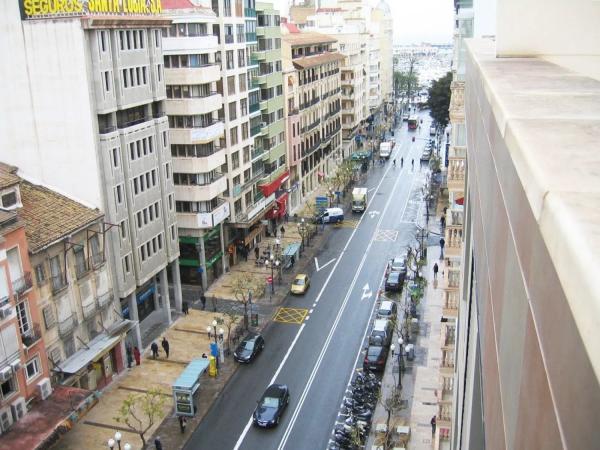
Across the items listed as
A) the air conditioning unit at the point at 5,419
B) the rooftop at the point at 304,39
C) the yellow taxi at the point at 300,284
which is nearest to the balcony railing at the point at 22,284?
the air conditioning unit at the point at 5,419

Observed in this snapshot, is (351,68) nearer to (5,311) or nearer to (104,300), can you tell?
(104,300)

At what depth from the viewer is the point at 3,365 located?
29.7 meters

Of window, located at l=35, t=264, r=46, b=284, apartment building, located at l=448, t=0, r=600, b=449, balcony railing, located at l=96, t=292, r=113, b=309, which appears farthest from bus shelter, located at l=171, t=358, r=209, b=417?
apartment building, located at l=448, t=0, r=600, b=449

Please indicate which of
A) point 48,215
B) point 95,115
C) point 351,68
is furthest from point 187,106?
point 351,68

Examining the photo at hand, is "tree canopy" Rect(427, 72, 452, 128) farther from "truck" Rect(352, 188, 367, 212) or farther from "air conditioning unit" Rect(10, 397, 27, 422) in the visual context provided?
"air conditioning unit" Rect(10, 397, 27, 422)

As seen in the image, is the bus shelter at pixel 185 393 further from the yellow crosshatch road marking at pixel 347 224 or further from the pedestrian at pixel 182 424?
the yellow crosshatch road marking at pixel 347 224

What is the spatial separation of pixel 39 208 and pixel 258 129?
30748 millimetres

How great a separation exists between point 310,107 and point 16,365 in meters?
58.2

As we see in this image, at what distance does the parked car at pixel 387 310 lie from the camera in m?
46.9

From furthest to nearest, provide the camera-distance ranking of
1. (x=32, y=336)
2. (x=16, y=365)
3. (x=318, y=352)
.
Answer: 1. (x=318, y=352)
2. (x=32, y=336)
3. (x=16, y=365)

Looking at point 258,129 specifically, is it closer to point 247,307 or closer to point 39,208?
point 247,307

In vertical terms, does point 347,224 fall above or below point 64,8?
below

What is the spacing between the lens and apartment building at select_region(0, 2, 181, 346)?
3638 cm

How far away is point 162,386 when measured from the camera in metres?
39.0
